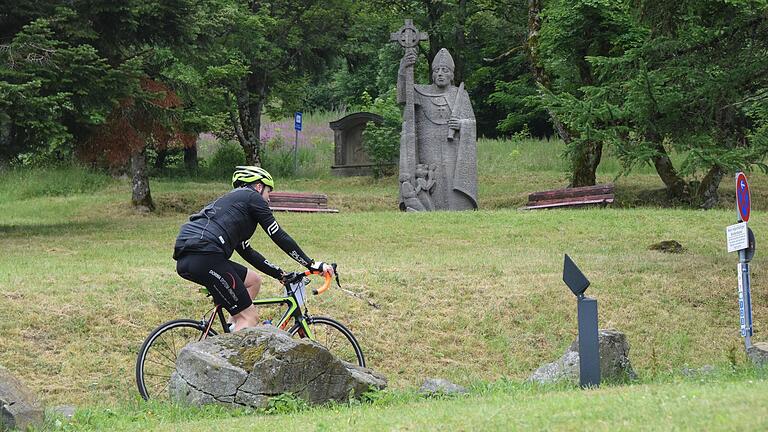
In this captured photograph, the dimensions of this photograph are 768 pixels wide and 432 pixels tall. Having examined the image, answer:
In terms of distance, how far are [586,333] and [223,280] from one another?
2772mm

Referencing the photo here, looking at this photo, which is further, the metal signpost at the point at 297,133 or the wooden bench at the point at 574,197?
the metal signpost at the point at 297,133

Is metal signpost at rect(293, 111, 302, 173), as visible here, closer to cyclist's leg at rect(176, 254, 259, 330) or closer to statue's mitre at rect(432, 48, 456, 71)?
statue's mitre at rect(432, 48, 456, 71)

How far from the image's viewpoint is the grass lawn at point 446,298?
1092 cm

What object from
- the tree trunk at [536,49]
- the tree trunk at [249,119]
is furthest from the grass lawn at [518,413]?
the tree trunk at [249,119]

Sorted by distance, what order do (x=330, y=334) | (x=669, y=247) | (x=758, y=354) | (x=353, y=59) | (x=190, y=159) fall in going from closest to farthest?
(x=330, y=334) < (x=758, y=354) < (x=669, y=247) < (x=190, y=159) < (x=353, y=59)

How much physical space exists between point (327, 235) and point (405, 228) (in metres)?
1.54

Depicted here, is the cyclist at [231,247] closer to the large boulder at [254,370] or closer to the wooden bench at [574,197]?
the large boulder at [254,370]

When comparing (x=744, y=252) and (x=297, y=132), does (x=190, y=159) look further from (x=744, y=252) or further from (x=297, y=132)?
(x=744, y=252)

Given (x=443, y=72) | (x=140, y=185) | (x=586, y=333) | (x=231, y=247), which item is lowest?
(x=586, y=333)

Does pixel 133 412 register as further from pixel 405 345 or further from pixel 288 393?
pixel 405 345

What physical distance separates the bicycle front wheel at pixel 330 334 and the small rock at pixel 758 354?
3.42 meters

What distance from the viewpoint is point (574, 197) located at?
26.0 m

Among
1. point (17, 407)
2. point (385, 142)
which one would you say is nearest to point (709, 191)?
point (385, 142)

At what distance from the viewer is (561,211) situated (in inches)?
920
